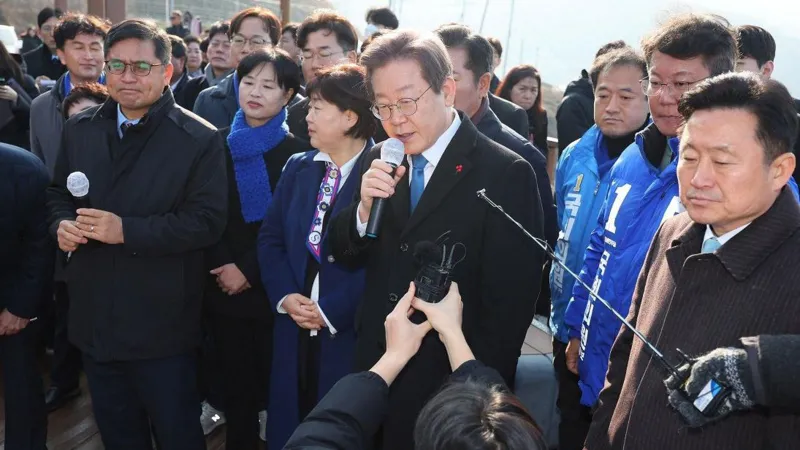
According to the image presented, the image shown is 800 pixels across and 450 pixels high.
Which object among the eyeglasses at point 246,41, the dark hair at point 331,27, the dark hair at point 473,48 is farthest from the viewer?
the eyeglasses at point 246,41

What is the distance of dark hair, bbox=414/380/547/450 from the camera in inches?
48.4

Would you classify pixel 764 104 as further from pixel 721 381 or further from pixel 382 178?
pixel 382 178

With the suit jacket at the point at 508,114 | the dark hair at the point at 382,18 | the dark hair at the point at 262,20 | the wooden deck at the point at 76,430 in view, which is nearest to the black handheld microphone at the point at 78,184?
the wooden deck at the point at 76,430

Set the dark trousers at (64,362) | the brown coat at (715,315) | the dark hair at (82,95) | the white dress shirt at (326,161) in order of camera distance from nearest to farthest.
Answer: the brown coat at (715,315)
the white dress shirt at (326,161)
the dark hair at (82,95)
the dark trousers at (64,362)

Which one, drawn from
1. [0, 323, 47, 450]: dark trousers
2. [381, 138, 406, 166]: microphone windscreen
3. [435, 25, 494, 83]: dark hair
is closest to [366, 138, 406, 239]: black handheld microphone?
[381, 138, 406, 166]: microphone windscreen

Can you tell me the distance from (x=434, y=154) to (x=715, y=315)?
94cm

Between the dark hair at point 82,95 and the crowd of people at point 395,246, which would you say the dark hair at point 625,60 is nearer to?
the crowd of people at point 395,246

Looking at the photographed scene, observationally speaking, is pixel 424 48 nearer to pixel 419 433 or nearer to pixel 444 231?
pixel 444 231

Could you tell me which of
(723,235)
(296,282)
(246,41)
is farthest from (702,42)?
(246,41)

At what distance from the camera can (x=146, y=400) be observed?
105 inches

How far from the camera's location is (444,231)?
2020 mm

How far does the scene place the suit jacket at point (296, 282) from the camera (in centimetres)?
258

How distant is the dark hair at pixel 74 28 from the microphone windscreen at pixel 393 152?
269 cm

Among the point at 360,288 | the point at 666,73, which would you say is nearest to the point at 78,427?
the point at 360,288
